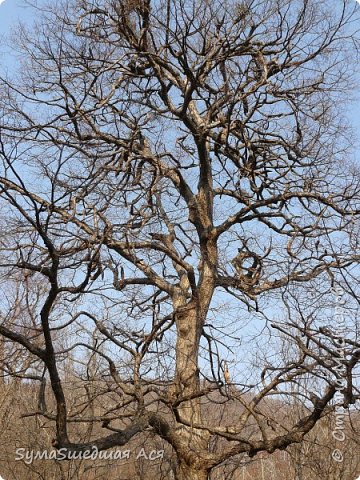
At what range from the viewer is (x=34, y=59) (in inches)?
221

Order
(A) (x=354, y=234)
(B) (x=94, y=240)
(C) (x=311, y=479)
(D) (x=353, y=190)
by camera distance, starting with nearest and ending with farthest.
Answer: (B) (x=94, y=240), (A) (x=354, y=234), (D) (x=353, y=190), (C) (x=311, y=479)

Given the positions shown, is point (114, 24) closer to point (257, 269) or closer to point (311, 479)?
point (257, 269)

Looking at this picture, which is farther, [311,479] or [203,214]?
[311,479]

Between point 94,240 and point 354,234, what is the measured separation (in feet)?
8.58

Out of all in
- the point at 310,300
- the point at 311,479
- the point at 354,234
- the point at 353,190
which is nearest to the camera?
the point at 310,300

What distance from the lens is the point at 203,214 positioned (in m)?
6.51

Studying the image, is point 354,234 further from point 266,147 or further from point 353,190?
point 266,147

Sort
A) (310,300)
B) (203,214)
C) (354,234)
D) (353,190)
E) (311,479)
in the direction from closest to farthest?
(310,300)
(354,234)
(353,190)
(203,214)
(311,479)

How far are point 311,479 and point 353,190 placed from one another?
258 inches

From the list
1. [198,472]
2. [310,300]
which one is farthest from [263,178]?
[198,472]

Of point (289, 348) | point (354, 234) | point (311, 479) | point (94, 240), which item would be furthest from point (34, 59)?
point (311, 479)

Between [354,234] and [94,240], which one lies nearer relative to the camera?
[94,240]

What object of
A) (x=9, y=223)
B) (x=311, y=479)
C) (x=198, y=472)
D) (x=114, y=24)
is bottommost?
(x=198, y=472)

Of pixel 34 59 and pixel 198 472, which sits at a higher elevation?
pixel 34 59
